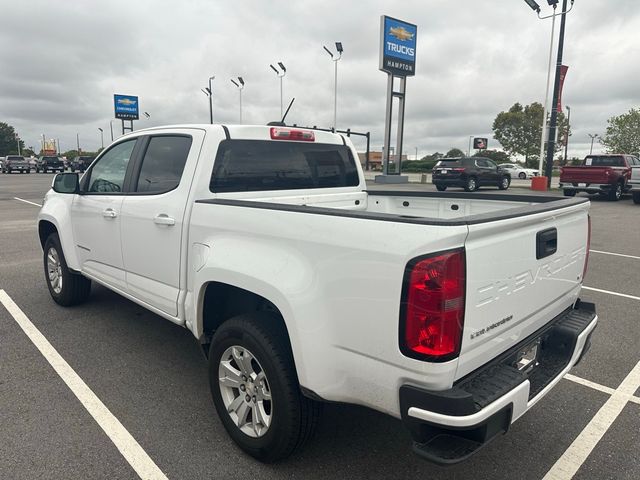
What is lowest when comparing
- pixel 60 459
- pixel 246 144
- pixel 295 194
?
pixel 60 459

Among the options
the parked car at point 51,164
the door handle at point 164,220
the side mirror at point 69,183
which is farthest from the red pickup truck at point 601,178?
the parked car at point 51,164

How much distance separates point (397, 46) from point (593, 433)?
27050mm

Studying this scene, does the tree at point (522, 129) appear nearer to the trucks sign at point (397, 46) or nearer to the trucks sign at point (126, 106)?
the trucks sign at point (397, 46)

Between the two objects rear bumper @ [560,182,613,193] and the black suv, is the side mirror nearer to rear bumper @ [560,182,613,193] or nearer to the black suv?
rear bumper @ [560,182,613,193]

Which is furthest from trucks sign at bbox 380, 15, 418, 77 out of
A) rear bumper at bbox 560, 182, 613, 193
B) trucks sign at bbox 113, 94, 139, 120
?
trucks sign at bbox 113, 94, 139, 120

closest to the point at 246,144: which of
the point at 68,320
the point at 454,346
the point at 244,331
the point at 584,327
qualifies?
the point at 244,331

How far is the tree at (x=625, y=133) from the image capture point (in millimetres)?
52969

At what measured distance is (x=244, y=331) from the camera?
2428 mm

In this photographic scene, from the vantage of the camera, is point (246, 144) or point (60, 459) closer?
point (60, 459)

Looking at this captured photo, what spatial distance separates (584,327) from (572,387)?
1.07 meters

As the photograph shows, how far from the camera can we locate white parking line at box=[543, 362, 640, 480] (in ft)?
8.32

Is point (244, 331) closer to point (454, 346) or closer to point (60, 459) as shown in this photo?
point (454, 346)

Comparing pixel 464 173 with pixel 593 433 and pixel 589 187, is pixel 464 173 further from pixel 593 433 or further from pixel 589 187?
pixel 593 433

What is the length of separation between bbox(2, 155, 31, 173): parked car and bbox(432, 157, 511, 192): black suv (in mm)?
39114
